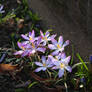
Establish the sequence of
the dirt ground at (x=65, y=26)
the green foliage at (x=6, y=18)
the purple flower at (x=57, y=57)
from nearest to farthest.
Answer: the purple flower at (x=57, y=57), the dirt ground at (x=65, y=26), the green foliage at (x=6, y=18)

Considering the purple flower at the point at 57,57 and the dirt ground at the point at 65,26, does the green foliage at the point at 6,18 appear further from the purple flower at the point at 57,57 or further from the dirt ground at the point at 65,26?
the purple flower at the point at 57,57

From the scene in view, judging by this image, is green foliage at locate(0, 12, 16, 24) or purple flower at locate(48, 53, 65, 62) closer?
purple flower at locate(48, 53, 65, 62)

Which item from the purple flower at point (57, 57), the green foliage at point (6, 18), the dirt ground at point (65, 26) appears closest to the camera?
the purple flower at point (57, 57)

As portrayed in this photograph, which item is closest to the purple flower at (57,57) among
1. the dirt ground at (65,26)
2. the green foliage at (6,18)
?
the dirt ground at (65,26)

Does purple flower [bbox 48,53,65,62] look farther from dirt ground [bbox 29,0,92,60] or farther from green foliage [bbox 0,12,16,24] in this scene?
green foliage [bbox 0,12,16,24]

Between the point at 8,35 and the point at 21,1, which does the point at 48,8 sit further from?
the point at 21,1

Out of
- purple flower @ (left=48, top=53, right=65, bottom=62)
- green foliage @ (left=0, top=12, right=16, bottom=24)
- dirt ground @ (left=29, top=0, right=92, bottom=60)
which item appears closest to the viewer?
purple flower @ (left=48, top=53, right=65, bottom=62)

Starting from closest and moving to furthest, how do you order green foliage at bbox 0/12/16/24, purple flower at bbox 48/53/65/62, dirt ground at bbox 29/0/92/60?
1. purple flower at bbox 48/53/65/62
2. dirt ground at bbox 29/0/92/60
3. green foliage at bbox 0/12/16/24

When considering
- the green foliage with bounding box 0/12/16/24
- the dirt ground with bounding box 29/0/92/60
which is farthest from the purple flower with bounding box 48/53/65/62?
the green foliage with bounding box 0/12/16/24
